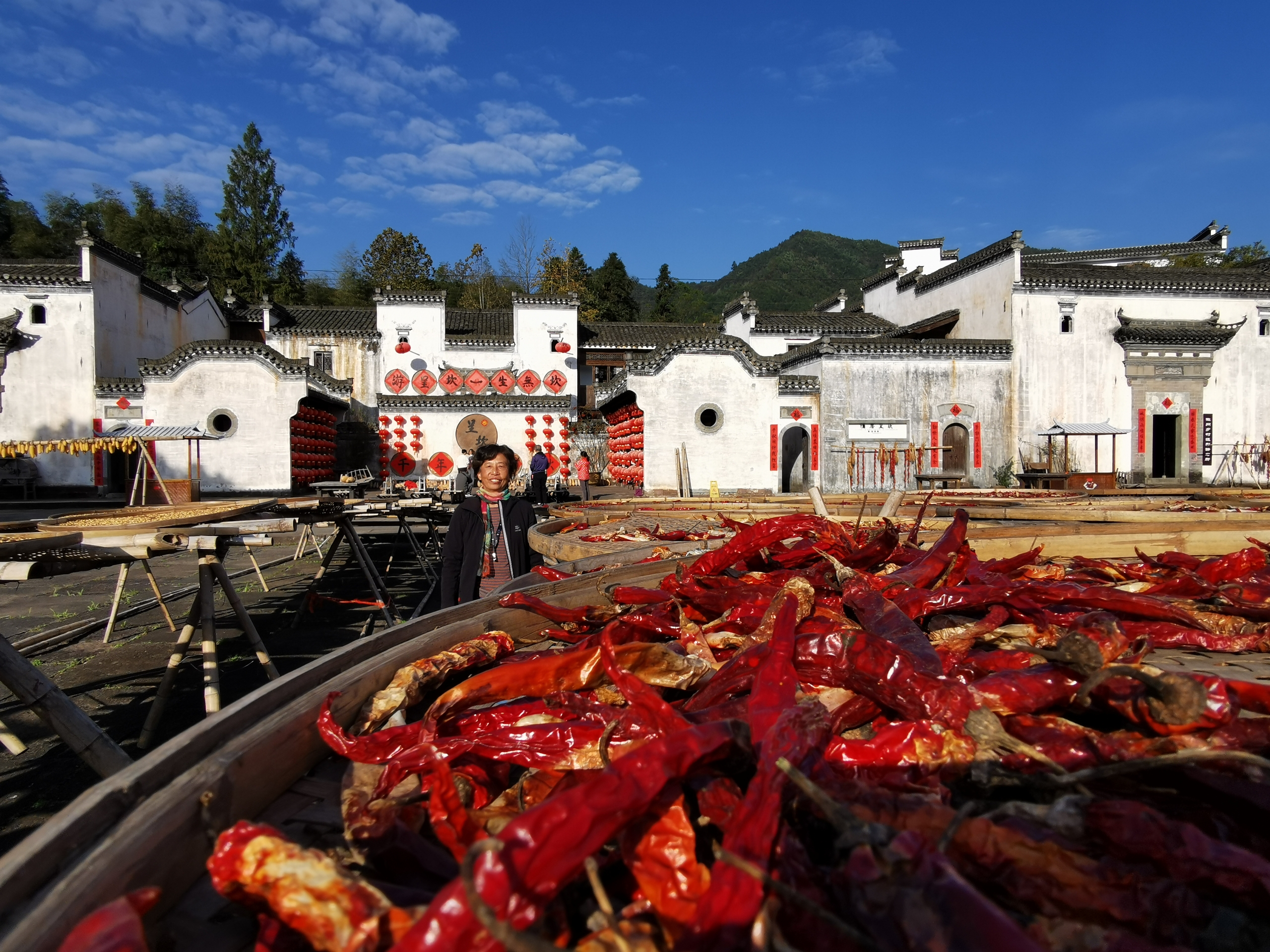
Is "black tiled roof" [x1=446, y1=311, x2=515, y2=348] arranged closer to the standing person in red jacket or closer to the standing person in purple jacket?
the standing person in purple jacket

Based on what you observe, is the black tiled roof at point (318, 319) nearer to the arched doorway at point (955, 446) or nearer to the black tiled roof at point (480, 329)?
the black tiled roof at point (480, 329)

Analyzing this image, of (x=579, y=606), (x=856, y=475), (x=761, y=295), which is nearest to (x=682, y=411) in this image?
(x=856, y=475)

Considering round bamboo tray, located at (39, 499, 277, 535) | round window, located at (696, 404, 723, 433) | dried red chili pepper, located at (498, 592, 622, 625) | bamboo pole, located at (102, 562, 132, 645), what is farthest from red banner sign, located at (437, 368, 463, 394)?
dried red chili pepper, located at (498, 592, 622, 625)

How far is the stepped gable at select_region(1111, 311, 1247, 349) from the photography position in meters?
21.1

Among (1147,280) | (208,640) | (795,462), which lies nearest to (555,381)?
(795,462)

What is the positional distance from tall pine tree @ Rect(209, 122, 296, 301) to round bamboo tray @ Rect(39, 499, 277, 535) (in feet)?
118

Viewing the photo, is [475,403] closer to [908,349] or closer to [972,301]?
[908,349]

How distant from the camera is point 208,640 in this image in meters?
3.81

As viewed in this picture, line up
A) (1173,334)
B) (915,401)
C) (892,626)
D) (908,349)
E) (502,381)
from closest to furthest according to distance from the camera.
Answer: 1. (892,626)
2. (908,349)
3. (915,401)
4. (1173,334)
5. (502,381)

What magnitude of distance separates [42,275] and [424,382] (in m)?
11.1

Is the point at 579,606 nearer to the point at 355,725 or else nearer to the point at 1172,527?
the point at 355,725

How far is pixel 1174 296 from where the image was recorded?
22.0m

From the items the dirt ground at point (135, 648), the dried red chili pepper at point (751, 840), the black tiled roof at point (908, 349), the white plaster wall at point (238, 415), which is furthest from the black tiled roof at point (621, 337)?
the dried red chili pepper at point (751, 840)

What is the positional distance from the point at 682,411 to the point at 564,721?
16.5m
